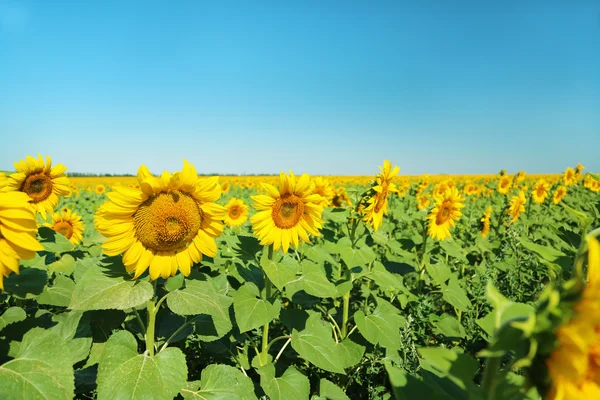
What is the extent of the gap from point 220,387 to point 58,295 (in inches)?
43.2

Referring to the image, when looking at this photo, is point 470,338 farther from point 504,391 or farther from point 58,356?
point 58,356

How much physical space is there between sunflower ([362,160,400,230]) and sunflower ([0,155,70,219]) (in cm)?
267

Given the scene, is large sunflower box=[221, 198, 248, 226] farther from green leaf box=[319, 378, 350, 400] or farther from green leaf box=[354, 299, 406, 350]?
green leaf box=[319, 378, 350, 400]

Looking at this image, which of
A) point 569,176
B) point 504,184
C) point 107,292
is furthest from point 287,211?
point 569,176

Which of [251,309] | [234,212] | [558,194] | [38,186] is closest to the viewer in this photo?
[251,309]

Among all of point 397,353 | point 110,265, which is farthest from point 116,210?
point 397,353

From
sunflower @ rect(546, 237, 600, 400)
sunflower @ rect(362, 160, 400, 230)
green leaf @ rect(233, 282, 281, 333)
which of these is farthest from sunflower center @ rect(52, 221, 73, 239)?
sunflower @ rect(546, 237, 600, 400)

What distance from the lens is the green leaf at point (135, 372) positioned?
5.28 feet

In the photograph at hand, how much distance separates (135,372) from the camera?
1703 millimetres

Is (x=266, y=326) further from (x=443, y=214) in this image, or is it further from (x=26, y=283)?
(x=443, y=214)

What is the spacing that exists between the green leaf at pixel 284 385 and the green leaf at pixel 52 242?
4.93ft

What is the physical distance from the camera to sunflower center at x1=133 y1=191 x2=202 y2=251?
6.30 ft

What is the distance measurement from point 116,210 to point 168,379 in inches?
34.3

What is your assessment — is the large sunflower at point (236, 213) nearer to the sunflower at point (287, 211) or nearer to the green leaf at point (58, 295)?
the sunflower at point (287, 211)
